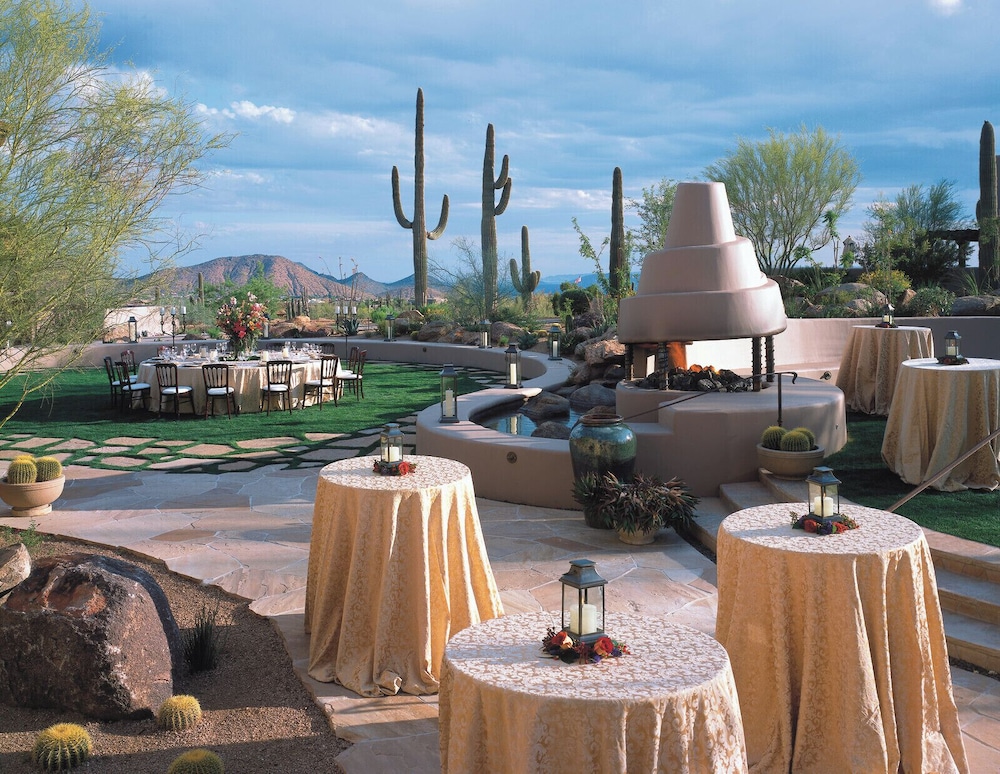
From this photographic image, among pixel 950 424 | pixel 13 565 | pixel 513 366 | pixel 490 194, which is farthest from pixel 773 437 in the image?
pixel 490 194

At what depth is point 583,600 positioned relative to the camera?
114 inches

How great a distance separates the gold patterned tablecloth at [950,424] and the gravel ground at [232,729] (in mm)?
5545

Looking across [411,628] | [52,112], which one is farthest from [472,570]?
[52,112]

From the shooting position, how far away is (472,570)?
4.91 meters

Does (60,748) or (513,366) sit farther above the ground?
(513,366)

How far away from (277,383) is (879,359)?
30.5 feet

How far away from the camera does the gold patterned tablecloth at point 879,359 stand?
1184 cm

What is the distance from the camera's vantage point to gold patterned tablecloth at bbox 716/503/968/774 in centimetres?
348

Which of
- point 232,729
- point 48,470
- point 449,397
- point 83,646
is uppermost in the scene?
point 449,397

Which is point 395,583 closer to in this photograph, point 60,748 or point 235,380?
point 60,748

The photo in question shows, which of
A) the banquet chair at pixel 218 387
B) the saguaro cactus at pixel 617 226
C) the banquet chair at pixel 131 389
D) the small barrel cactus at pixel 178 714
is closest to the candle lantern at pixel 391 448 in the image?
the small barrel cactus at pixel 178 714

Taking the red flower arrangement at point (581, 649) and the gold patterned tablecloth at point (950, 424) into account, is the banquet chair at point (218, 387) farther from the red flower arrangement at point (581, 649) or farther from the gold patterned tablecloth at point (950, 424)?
the red flower arrangement at point (581, 649)

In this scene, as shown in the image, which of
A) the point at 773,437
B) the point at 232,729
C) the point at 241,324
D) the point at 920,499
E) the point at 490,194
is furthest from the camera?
the point at 490,194

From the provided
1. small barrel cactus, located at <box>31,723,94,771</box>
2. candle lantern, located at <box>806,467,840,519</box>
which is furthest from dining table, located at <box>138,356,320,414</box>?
candle lantern, located at <box>806,467,840,519</box>
